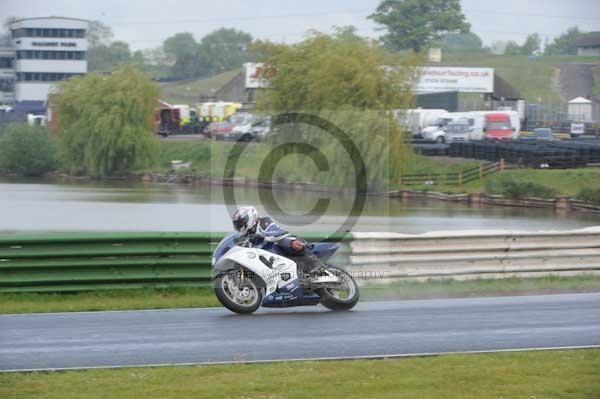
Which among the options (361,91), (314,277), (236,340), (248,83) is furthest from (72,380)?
(248,83)

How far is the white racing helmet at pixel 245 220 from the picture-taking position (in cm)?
1259

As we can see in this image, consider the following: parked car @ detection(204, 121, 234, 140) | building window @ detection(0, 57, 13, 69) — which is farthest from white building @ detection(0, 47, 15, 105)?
parked car @ detection(204, 121, 234, 140)

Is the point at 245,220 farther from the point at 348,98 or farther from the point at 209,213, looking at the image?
the point at 348,98

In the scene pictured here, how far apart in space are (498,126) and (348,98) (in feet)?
53.4

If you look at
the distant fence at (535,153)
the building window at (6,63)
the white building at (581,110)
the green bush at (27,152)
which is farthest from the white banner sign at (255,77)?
the building window at (6,63)

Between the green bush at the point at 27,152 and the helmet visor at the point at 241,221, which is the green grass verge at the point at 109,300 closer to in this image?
the helmet visor at the point at 241,221

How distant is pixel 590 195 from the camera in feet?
153

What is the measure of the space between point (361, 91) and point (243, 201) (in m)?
11.2

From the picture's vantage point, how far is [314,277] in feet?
41.2

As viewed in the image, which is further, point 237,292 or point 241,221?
point 241,221

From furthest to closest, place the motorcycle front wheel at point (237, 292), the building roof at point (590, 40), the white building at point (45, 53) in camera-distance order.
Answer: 1. the building roof at point (590, 40)
2. the white building at point (45, 53)
3. the motorcycle front wheel at point (237, 292)

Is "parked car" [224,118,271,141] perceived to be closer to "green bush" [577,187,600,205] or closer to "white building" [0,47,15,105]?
"green bush" [577,187,600,205]

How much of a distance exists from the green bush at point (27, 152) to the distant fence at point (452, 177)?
27.0 meters

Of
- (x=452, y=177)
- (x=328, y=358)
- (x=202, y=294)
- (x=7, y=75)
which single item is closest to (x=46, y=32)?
(x=7, y=75)
